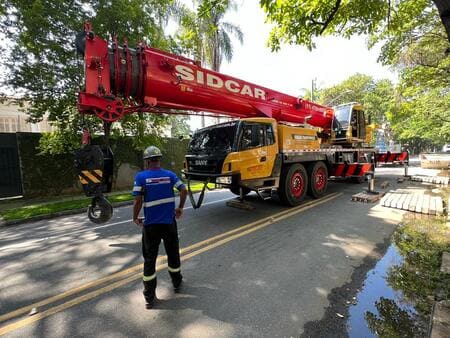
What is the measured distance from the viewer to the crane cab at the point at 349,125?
10.1 m

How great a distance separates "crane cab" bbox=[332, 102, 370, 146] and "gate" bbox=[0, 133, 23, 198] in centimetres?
1336

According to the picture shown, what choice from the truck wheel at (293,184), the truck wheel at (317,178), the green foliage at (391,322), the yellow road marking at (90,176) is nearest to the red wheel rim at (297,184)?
the truck wheel at (293,184)

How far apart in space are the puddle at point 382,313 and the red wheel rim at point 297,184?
3.96 m

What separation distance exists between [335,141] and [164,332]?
390 inches

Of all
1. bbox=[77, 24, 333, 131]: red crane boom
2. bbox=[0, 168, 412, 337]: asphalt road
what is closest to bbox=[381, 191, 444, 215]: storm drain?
bbox=[0, 168, 412, 337]: asphalt road

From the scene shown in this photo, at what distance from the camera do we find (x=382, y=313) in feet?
8.62

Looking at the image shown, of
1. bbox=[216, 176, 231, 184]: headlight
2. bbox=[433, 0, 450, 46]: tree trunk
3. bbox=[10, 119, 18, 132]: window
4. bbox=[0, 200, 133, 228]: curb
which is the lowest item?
bbox=[0, 200, 133, 228]: curb

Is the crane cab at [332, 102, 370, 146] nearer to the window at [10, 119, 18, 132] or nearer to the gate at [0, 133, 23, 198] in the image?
the gate at [0, 133, 23, 198]

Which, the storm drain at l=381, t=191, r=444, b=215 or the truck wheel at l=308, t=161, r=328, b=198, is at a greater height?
the truck wheel at l=308, t=161, r=328, b=198

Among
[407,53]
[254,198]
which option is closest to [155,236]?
[254,198]

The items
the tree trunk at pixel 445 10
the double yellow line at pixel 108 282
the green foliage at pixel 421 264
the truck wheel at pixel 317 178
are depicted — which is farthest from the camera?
the truck wheel at pixel 317 178

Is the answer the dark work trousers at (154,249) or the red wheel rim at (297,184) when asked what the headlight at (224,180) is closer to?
the red wheel rim at (297,184)

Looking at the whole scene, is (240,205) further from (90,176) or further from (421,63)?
(421,63)

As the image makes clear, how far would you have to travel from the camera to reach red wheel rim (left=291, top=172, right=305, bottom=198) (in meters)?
7.27
